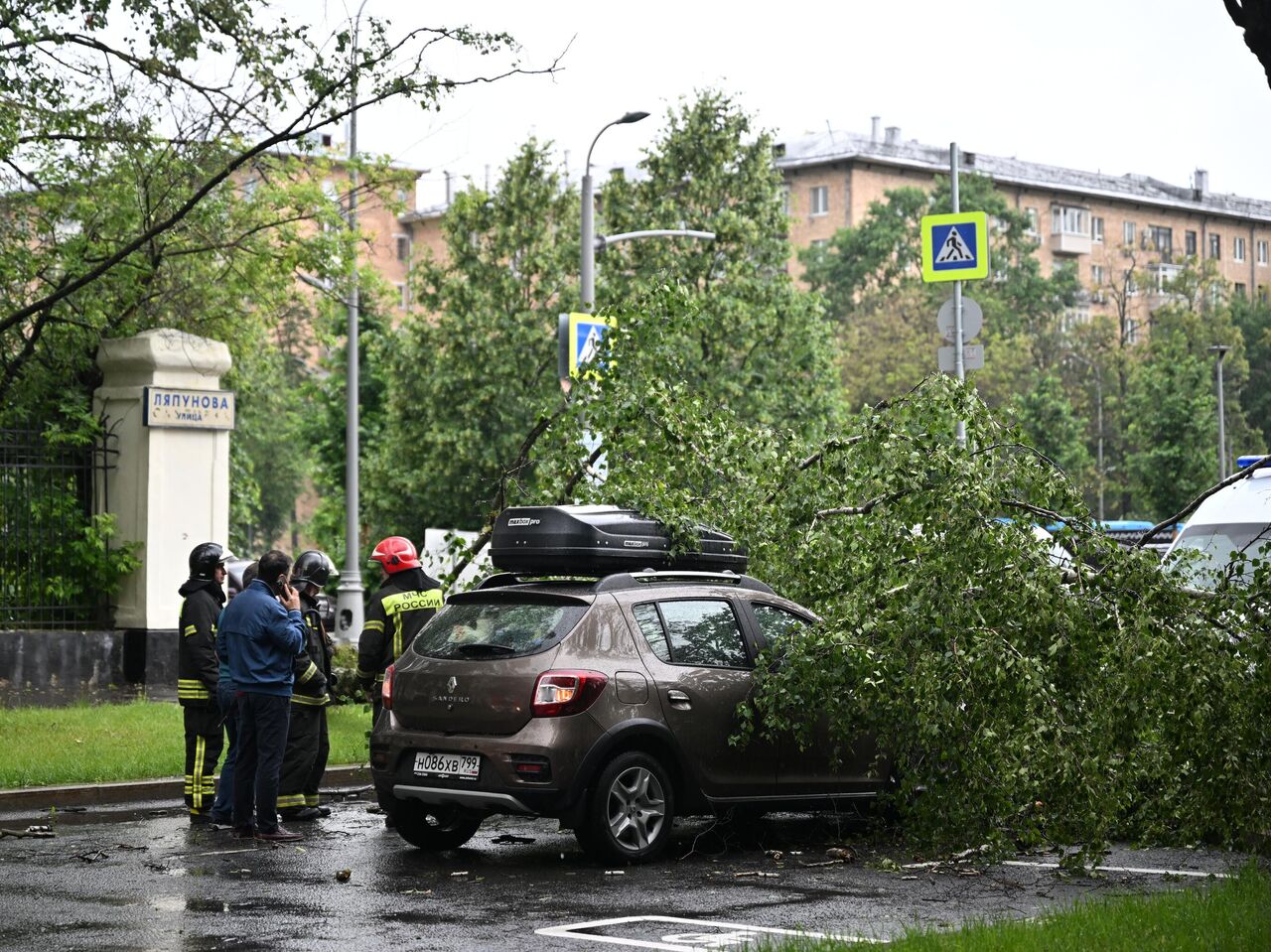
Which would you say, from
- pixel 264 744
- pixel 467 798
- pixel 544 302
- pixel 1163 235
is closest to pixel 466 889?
pixel 467 798

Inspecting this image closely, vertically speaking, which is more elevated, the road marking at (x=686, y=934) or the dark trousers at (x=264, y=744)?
the dark trousers at (x=264, y=744)

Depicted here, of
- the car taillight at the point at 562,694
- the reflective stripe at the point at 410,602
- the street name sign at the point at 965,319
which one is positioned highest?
the street name sign at the point at 965,319

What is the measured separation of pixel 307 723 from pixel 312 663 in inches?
17.4

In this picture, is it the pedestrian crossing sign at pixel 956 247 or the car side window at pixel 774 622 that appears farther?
the pedestrian crossing sign at pixel 956 247

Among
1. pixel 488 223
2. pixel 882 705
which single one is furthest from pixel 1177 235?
pixel 882 705

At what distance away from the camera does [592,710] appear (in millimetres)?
9805

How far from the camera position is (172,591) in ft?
66.0

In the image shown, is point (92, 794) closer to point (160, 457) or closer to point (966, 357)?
point (160, 457)

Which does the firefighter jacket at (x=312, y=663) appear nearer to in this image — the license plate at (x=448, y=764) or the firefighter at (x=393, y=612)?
the firefighter at (x=393, y=612)

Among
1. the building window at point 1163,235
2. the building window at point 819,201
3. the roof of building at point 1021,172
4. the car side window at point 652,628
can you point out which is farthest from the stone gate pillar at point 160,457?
the building window at point 1163,235

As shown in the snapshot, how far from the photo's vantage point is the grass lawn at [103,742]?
13.7m

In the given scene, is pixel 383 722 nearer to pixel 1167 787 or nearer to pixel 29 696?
pixel 1167 787

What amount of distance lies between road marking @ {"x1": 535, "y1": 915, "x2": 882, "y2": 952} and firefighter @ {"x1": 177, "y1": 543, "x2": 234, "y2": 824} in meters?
4.80

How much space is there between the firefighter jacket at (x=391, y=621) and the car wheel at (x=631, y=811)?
98.6 inches
